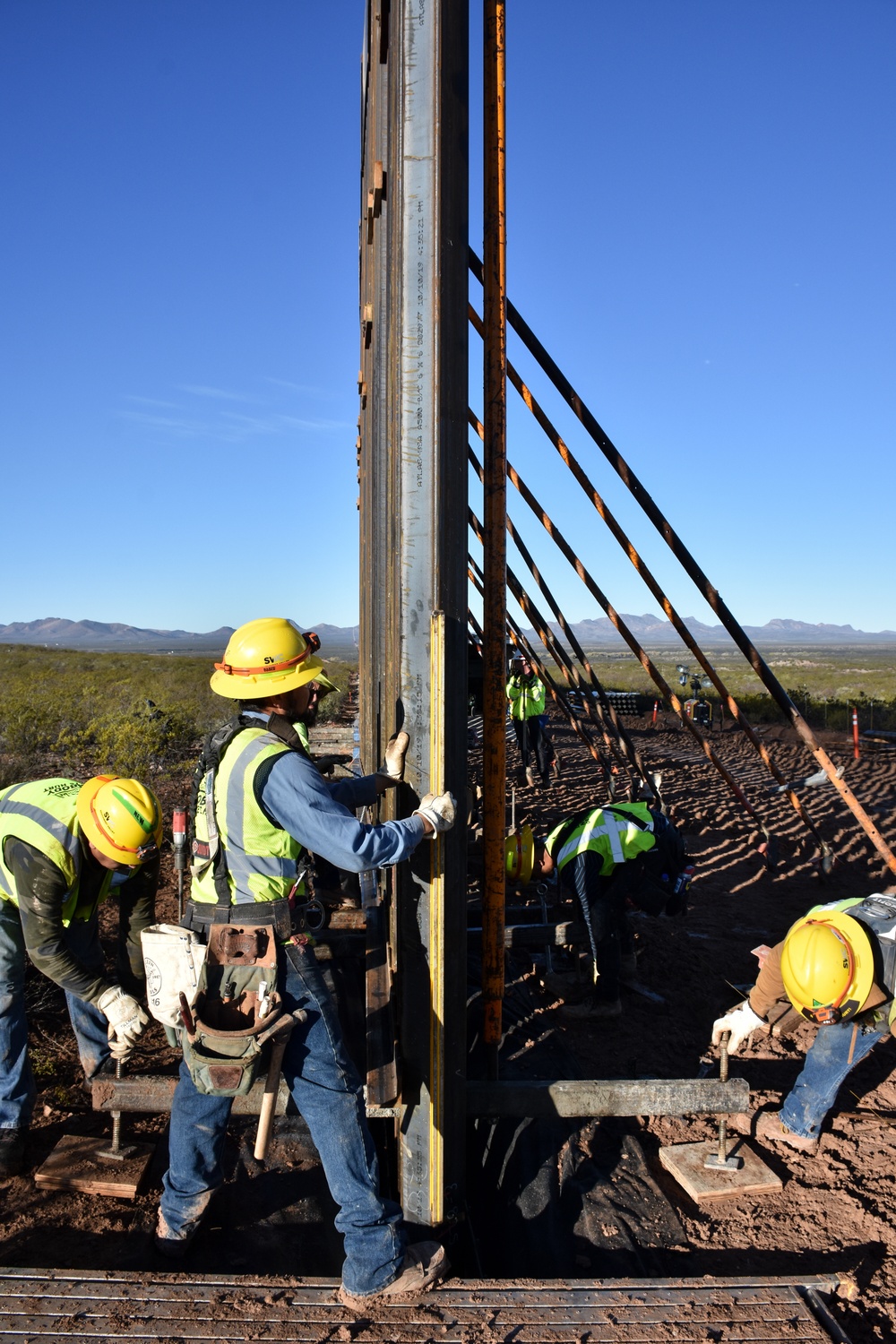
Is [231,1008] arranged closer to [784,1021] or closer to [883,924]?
[883,924]

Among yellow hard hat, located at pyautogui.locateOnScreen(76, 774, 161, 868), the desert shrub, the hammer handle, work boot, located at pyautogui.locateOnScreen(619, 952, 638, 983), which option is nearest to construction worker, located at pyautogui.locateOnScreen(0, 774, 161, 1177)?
yellow hard hat, located at pyautogui.locateOnScreen(76, 774, 161, 868)

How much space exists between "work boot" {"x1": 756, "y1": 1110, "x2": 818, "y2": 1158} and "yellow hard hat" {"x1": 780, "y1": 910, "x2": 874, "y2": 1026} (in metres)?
0.68

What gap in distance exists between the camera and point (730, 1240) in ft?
10.4

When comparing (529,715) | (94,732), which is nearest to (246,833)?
(529,715)

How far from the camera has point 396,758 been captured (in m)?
2.96

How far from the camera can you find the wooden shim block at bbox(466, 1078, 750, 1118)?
3182 millimetres

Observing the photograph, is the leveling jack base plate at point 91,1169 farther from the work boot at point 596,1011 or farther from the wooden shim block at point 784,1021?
the wooden shim block at point 784,1021

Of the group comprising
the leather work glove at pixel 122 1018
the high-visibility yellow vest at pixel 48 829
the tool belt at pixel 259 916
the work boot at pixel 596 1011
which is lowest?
the work boot at pixel 596 1011

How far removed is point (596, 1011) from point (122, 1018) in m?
2.67

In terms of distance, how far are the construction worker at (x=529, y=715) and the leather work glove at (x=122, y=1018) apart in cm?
841

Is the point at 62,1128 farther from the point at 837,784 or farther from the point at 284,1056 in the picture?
the point at 837,784

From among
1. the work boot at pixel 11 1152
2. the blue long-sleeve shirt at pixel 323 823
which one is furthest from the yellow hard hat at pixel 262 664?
the work boot at pixel 11 1152

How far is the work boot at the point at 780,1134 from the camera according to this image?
12.2 ft

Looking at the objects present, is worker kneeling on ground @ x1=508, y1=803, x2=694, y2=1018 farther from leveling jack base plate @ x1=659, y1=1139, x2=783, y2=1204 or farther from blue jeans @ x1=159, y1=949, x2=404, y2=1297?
blue jeans @ x1=159, y1=949, x2=404, y2=1297
